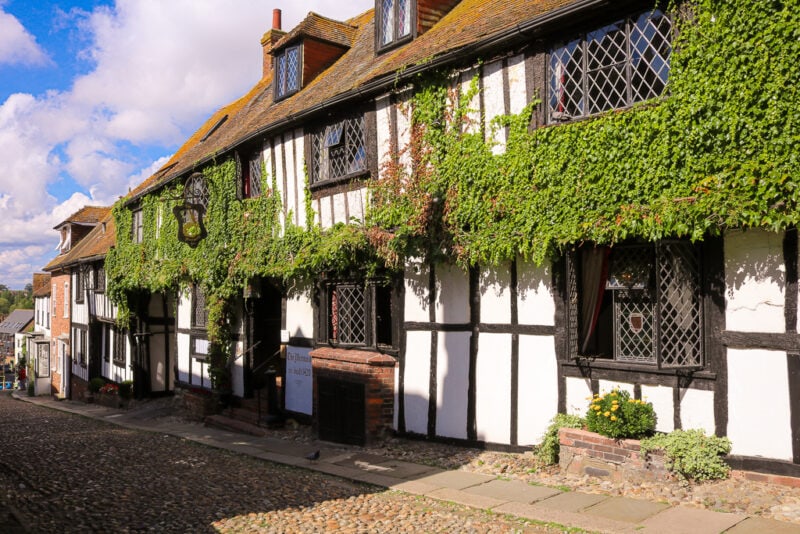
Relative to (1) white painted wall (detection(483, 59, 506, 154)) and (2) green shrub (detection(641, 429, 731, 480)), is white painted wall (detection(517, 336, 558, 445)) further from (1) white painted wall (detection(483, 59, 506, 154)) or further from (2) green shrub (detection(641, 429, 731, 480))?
(1) white painted wall (detection(483, 59, 506, 154))

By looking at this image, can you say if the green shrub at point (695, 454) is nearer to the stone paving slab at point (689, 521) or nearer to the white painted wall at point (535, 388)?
the stone paving slab at point (689, 521)

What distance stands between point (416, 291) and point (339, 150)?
319cm

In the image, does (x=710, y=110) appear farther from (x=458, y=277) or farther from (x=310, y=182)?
(x=310, y=182)

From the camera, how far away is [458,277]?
31.1 feet

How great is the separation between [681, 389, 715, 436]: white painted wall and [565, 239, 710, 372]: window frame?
0.89 feet

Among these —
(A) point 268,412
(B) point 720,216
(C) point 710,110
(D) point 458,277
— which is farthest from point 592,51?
(A) point 268,412

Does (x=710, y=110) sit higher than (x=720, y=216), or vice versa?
(x=710, y=110)

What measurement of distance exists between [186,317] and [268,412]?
5164 mm

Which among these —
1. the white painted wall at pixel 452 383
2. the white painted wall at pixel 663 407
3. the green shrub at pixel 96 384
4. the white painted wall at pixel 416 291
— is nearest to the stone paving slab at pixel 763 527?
the white painted wall at pixel 663 407

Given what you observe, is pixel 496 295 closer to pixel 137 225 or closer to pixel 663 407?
pixel 663 407

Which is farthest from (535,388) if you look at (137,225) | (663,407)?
(137,225)

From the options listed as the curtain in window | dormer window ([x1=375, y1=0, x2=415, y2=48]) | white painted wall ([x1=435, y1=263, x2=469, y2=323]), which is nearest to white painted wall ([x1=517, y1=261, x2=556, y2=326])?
the curtain in window

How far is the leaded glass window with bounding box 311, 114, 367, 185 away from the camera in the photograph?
36.5ft

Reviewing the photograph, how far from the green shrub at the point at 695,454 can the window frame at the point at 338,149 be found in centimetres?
623
